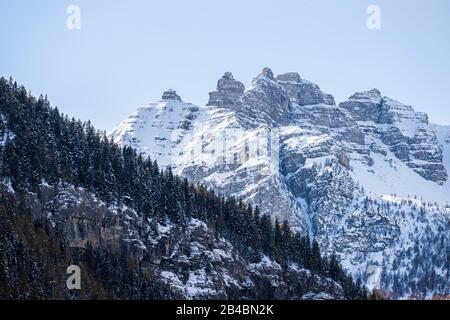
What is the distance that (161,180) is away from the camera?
195 meters

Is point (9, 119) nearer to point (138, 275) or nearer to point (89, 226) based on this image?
point (89, 226)

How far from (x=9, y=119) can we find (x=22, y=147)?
7381mm

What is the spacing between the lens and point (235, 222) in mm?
199125

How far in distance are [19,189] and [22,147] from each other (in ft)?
32.4
